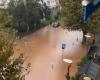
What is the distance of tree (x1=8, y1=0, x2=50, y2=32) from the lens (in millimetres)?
38062

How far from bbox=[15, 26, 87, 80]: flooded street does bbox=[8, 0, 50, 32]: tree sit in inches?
58.7

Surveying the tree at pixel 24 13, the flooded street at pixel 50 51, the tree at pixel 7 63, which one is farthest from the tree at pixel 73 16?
the tree at pixel 7 63

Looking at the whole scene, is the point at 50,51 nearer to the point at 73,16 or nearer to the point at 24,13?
the point at 73,16

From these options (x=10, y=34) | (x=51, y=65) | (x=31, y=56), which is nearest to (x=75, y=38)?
(x=31, y=56)

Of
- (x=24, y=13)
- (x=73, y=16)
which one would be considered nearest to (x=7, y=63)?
(x=73, y=16)

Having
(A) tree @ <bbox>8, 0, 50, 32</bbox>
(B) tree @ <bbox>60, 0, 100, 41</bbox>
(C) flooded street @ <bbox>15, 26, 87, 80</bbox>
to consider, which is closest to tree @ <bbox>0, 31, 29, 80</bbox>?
(C) flooded street @ <bbox>15, 26, 87, 80</bbox>

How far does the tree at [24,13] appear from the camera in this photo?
3806 centimetres

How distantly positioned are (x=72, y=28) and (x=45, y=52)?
12.0 ft

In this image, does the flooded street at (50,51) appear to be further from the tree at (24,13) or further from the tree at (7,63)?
the tree at (7,63)

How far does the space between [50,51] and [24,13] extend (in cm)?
1041

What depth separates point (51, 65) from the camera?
80.9 feet

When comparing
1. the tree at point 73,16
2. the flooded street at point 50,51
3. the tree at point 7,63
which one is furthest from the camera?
the tree at point 73,16

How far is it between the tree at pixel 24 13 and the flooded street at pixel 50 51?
149 cm

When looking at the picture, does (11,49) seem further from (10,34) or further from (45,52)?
(45,52)
